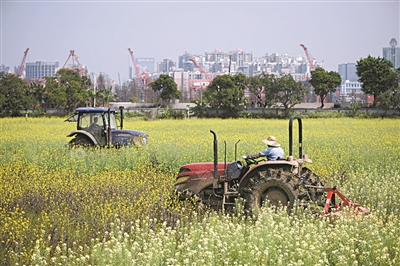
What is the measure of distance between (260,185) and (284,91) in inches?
2314

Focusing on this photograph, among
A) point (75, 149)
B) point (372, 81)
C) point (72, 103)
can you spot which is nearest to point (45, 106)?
point (72, 103)

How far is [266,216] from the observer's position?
8414 mm

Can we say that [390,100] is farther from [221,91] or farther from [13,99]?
[13,99]

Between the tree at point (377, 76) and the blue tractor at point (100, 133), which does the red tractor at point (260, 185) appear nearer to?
the blue tractor at point (100, 133)

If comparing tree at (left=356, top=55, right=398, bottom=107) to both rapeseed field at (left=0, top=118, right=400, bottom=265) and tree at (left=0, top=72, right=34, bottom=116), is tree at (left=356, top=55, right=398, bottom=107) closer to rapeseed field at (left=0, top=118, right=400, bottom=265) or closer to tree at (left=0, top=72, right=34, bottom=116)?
tree at (left=0, top=72, right=34, bottom=116)

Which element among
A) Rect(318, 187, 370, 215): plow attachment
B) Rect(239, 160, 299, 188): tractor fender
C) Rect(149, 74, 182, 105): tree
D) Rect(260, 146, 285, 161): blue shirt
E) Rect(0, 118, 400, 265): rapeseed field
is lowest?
Rect(0, 118, 400, 265): rapeseed field

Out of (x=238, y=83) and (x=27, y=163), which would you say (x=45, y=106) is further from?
(x=27, y=163)

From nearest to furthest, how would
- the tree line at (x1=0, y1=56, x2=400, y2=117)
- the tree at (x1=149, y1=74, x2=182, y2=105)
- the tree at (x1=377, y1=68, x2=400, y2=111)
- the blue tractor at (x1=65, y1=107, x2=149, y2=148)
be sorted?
the blue tractor at (x1=65, y1=107, x2=149, y2=148) < the tree at (x1=377, y1=68, x2=400, y2=111) < the tree line at (x1=0, y1=56, x2=400, y2=117) < the tree at (x1=149, y1=74, x2=182, y2=105)

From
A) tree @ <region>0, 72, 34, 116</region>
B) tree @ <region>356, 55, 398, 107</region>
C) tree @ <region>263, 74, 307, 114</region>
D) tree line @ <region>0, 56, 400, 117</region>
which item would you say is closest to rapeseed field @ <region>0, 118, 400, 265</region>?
tree @ <region>0, 72, 34, 116</region>

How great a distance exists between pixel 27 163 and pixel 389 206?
36.6 ft

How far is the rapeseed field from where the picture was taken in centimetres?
736

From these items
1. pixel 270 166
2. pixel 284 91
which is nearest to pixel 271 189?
pixel 270 166

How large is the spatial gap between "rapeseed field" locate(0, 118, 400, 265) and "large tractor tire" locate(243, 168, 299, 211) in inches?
12.0

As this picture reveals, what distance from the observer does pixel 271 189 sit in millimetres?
9617
